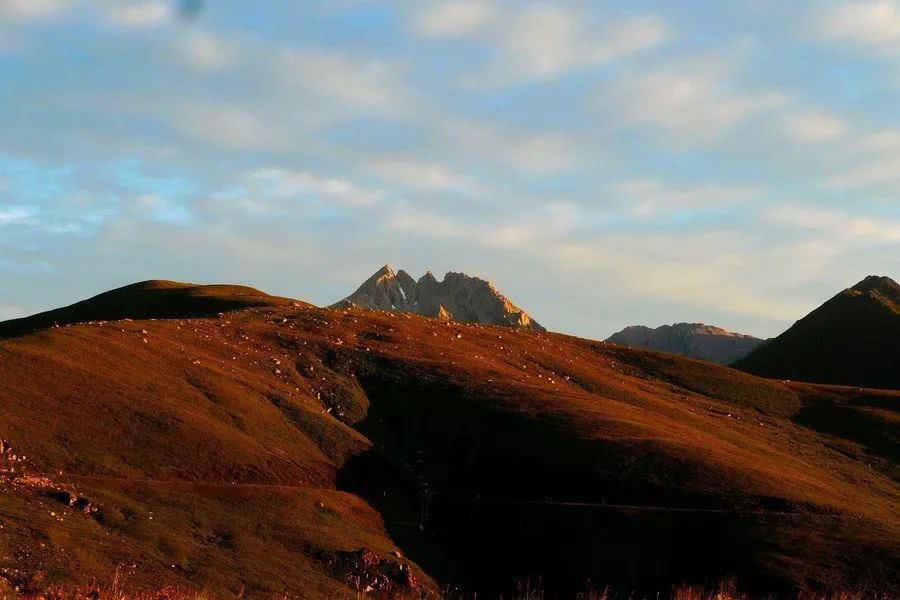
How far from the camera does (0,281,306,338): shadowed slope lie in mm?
136375

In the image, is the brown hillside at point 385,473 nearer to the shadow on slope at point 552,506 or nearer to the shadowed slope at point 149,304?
the shadow on slope at point 552,506

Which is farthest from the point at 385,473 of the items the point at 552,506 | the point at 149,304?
the point at 149,304

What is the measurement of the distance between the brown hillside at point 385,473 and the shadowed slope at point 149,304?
2409 cm

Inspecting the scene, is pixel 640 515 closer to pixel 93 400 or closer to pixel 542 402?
pixel 542 402

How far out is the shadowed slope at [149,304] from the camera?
447 ft

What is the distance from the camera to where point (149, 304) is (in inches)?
5581

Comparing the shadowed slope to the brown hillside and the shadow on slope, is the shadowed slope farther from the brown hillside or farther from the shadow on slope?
the shadow on slope

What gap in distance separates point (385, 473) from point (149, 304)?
7179cm

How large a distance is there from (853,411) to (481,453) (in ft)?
199

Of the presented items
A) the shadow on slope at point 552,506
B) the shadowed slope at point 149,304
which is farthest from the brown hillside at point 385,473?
the shadowed slope at point 149,304

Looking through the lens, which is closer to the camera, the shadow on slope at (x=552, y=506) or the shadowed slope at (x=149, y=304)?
the shadow on slope at (x=552, y=506)

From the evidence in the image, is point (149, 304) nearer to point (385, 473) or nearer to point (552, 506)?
point (385, 473)

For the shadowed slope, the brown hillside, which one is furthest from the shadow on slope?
the shadowed slope

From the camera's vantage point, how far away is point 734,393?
129 meters
